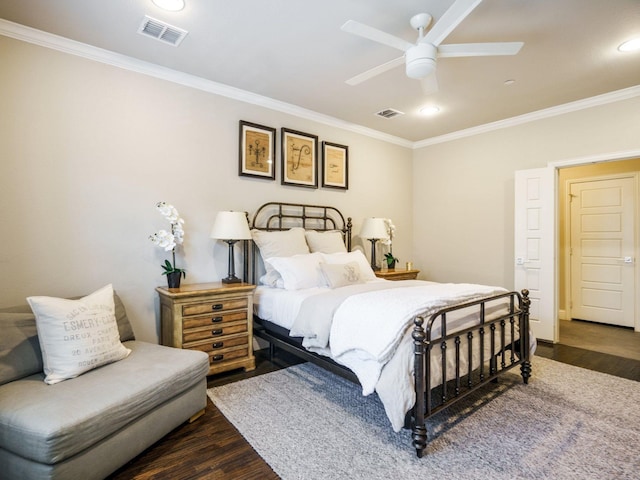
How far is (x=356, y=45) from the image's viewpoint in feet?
9.18

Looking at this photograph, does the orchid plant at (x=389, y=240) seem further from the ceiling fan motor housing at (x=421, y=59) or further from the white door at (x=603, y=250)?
the white door at (x=603, y=250)

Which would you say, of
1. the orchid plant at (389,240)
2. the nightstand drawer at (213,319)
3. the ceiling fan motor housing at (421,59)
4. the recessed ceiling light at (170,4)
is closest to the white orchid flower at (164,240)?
the nightstand drawer at (213,319)

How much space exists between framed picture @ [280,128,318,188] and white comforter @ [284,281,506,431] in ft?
6.52

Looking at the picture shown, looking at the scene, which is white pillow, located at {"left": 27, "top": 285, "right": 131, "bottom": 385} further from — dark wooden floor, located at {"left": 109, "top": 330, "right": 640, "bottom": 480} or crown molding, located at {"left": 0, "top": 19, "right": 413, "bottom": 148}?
crown molding, located at {"left": 0, "top": 19, "right": 413, "bottom": 148}

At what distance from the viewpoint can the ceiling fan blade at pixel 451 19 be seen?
1865mm

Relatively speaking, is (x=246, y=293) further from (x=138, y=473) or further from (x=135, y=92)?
(x=135, y=92)

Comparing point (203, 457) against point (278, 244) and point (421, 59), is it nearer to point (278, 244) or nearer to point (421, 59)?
point (278, 244)

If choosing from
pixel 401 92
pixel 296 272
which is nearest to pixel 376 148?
pixel 401 92

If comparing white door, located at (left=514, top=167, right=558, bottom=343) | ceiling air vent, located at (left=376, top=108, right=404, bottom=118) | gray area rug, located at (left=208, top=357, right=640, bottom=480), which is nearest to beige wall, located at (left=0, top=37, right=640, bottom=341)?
white door, located at (left=514, top=167, right=558, bottom=343)

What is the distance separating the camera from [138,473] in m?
1.84

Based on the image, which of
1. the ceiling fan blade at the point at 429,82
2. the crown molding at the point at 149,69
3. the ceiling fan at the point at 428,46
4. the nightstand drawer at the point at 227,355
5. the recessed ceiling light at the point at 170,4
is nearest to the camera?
the ceiling fan at the point at 428,46

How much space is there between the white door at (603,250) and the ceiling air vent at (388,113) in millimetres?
3472

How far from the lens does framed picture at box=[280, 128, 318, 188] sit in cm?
412

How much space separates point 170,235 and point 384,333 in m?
2.14
